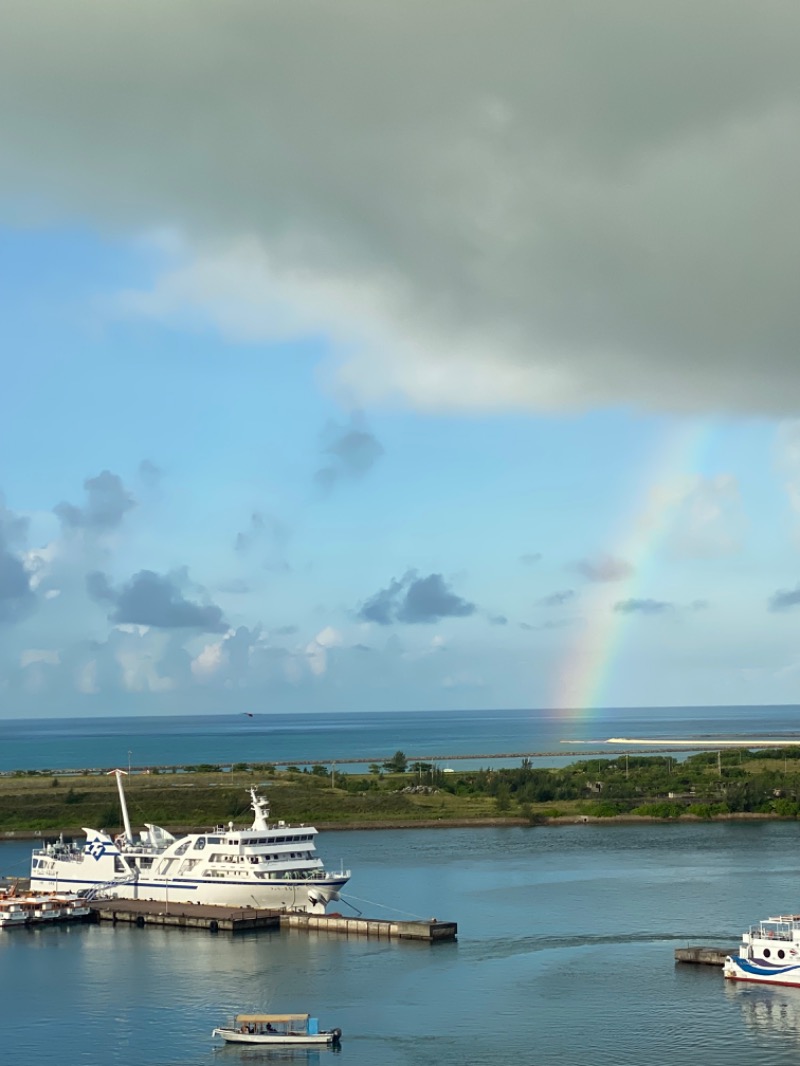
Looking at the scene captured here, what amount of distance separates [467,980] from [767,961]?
44.0ft

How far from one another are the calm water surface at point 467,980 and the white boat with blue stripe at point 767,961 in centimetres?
80

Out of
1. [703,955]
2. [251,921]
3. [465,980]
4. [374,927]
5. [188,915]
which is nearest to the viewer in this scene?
[465,980]

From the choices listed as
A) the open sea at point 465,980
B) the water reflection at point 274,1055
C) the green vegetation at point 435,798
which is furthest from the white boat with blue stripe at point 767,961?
the green vegetation at point 435,798

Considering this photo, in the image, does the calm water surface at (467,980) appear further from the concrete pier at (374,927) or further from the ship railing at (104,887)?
the ship railing at (104,887)

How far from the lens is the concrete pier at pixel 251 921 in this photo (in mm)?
71188

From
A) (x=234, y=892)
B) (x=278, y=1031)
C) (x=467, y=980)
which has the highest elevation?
(x=234, y=892)

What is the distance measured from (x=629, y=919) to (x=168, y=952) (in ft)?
82.4

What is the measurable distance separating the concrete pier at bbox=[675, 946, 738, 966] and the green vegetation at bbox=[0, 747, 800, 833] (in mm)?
59877

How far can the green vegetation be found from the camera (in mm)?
124938

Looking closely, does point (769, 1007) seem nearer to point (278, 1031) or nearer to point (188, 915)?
point (278, 1031)

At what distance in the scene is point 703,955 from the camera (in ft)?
208

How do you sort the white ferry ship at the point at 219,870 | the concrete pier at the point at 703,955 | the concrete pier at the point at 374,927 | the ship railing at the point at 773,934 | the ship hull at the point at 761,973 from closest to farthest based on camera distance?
the ship hull at the point at 761,973 → the ship railing at the point at 773,934 → the concrete pier at the point at 703,955 → the concrete pier at the point at 374,927 → the white ferry ship at the point at 219,870

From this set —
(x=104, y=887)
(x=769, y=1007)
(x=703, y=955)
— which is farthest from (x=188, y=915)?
(x=769, y=1007)

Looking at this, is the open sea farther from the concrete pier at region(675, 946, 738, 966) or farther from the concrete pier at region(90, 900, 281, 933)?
Result: the concrete pier at region(90, 900, 281, 933)
